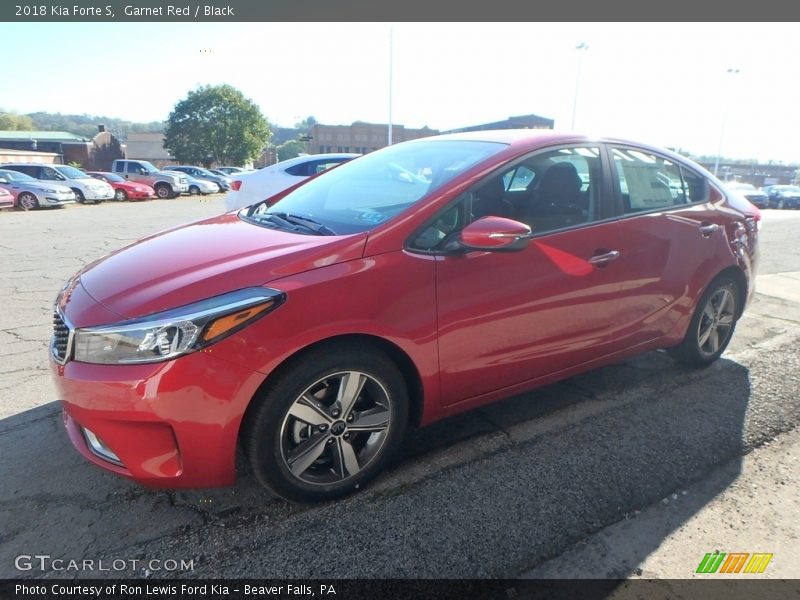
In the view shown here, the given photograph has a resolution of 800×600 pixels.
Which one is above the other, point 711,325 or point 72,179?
point 72,179

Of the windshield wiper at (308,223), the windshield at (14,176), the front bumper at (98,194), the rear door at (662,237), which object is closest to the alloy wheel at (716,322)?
the rear door at (662,237)


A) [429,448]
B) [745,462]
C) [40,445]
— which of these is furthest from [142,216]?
[745,462]

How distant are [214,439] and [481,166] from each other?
1835mm

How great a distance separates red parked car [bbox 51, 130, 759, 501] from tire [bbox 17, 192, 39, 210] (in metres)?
19.2

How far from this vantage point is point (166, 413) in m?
1.98

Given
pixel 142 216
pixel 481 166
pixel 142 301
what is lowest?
pixel 142 216

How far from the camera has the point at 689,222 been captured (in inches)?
138

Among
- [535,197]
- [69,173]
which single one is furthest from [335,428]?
[69,173]

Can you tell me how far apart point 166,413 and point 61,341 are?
672 millimetres

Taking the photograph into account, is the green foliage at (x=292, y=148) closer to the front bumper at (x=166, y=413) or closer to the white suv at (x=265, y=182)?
the white suv at (x=265, y=182)

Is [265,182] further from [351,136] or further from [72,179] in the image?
[351,136]

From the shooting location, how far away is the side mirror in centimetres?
239

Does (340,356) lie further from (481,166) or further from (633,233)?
(633,233)

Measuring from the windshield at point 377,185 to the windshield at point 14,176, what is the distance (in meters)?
19.9
